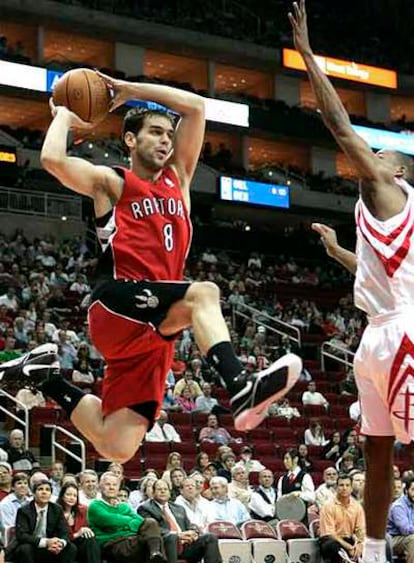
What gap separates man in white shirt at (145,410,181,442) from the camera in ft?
53.1

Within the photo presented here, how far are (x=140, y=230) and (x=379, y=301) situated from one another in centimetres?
133

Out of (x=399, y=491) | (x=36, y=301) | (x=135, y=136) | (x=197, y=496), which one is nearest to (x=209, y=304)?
(x=135, y=136)

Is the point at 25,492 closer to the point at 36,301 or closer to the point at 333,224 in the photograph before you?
the point at 36,301

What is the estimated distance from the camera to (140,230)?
237 inches

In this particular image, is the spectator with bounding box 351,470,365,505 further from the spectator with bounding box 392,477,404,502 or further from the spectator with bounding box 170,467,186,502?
the spectator with bounding box 170,467,186,502

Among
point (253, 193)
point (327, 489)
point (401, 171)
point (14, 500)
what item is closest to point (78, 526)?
point (14, 500)

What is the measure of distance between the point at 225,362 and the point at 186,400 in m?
12.3

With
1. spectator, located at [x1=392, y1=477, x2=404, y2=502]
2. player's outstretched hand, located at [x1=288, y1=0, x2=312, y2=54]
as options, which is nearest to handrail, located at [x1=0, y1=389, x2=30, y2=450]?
spectator, located at [x1=392, y1=477, x2=404, y2=502]

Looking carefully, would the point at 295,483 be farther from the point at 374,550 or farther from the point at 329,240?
the point at 374,550

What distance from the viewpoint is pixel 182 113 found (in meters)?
6.36

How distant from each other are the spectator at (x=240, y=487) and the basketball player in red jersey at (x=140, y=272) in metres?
7.73

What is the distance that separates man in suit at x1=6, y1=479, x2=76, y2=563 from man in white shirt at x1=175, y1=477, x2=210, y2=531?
78.3 inches

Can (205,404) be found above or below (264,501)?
above

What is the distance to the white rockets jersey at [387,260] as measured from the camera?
5930 mm
